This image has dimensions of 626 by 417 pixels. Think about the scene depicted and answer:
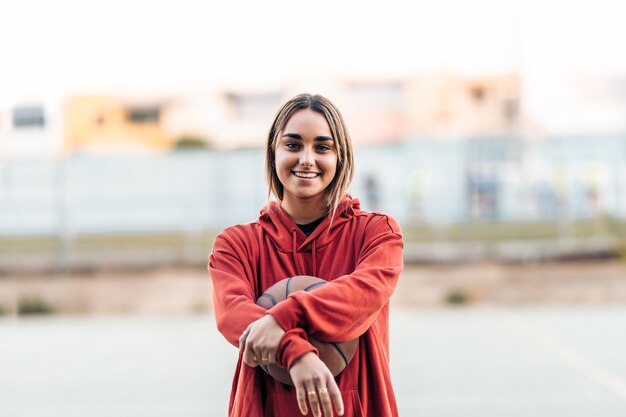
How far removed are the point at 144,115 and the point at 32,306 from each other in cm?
1156

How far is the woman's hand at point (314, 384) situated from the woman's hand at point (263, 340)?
1.9 inches

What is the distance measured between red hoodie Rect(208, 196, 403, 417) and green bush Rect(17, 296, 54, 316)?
10.3 m

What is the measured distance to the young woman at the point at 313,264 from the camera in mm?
1741

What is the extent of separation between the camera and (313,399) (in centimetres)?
168

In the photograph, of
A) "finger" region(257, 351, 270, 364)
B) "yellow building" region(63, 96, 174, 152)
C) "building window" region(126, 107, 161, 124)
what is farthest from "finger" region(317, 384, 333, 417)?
"building window" region(126, 107, 161, 124)

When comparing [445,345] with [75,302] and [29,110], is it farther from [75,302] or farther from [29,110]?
[29,110]

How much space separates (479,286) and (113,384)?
6.80 metres

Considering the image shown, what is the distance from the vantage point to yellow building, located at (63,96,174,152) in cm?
1756

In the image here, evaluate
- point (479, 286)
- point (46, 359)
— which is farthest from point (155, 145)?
point (46, 359)

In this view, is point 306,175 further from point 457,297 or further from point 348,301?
point 457,297

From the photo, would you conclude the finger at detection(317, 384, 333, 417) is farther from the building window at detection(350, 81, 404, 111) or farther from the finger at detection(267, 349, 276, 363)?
the building window at detection(350, 81, 404, 111)

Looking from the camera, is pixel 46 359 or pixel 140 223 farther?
pixel 140 223

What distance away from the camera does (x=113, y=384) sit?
6.36 m

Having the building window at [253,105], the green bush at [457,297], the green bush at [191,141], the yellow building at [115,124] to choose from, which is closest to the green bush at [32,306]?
the green bush at [457,297]
